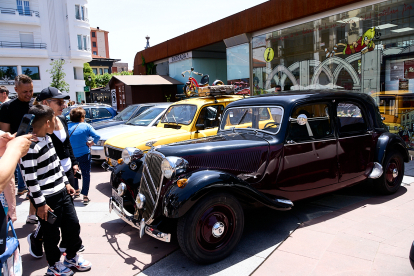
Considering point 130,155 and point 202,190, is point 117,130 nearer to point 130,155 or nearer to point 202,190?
point 130,155

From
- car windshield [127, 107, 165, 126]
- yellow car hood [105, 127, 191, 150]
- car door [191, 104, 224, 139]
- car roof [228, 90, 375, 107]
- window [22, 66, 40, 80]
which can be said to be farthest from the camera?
window [22, 66, 40, 80]

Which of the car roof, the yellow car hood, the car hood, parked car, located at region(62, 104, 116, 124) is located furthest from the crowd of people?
parked car, located at region(62, 104, 116, 124)

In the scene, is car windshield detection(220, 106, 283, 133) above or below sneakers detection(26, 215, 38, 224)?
above

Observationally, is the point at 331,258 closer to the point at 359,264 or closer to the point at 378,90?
the point at 359,264

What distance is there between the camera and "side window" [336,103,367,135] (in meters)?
4.33

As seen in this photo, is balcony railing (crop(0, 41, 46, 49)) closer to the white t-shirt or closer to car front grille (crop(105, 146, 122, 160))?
car front grille (crop(105, 146, 122, 160))

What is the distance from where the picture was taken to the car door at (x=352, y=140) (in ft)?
13.9

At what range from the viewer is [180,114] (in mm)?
6484

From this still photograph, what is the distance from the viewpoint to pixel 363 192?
5.14 meters

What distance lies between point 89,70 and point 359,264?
1867 inches

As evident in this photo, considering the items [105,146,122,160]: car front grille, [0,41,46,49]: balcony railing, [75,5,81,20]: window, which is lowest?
[105,146,122,160]: car front grille

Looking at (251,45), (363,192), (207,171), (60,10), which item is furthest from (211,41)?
(60,10)

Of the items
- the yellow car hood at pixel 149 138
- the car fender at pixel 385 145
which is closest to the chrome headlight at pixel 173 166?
the yellow car hood at pixel 149 138

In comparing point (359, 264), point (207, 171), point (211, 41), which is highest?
point (211, 41)
